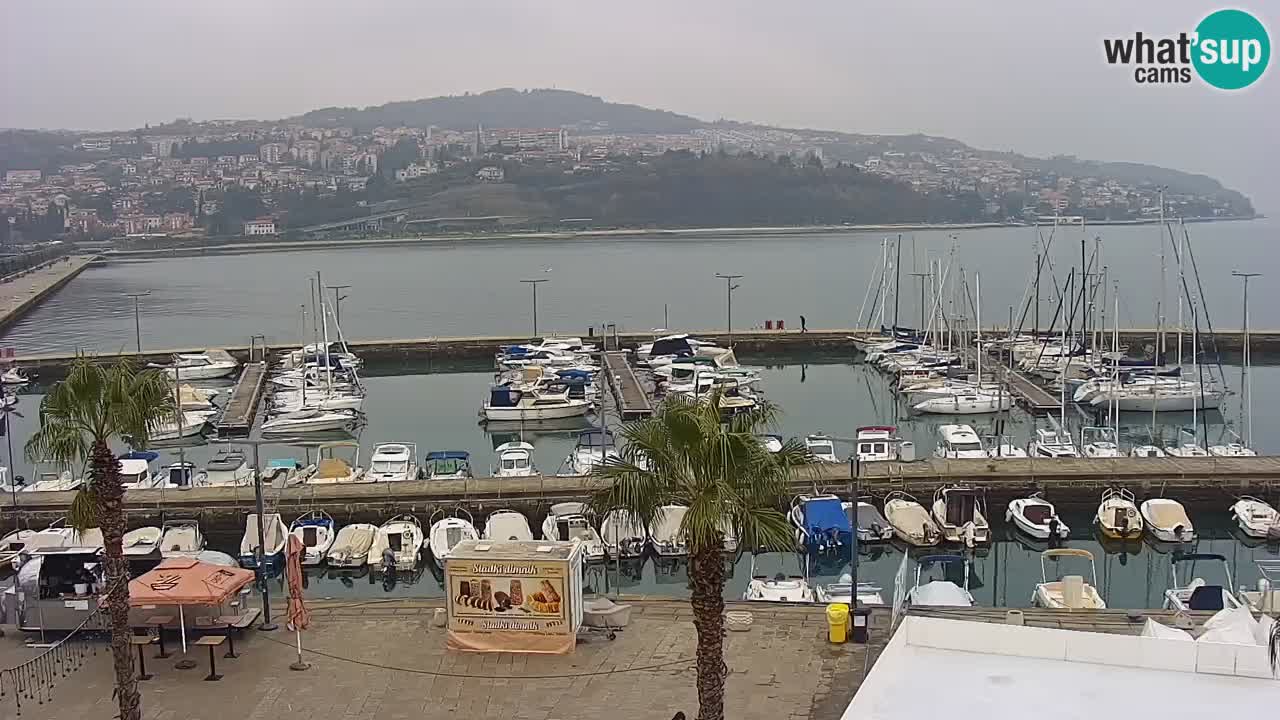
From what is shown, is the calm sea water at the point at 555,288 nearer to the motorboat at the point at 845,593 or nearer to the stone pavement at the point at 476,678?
the motorboat at the point at 845,593

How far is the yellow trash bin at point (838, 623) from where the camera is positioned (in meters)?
11.3

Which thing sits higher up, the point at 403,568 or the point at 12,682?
the point at 12,682

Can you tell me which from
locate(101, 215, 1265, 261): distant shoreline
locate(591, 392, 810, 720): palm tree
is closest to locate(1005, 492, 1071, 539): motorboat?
locate(591, 392, 810, 720): palm tree

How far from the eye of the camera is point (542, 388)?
33531mm

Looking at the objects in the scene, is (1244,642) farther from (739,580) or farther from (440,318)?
(440,318)

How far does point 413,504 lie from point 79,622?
9650 millimetres

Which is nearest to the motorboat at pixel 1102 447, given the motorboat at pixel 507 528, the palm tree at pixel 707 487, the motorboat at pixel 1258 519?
the motorboat at pixel 1258 519

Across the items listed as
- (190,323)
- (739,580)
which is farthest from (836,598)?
(190,323)

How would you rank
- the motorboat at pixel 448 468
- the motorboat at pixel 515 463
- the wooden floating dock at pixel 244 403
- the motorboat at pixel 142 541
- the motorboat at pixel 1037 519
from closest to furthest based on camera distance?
the motorboat at pixel 142 541
the motorboat at pixel 1037 519
the motorboat at pixel 515 463
the motorboat at pixel 448 468
the wooden floating dock at pixel 244 403

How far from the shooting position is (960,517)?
19.7 meters

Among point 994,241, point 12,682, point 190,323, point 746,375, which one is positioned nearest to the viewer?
point 12,682

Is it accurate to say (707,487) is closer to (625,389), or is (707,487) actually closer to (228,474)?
(228,474)

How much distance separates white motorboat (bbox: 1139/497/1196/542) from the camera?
63.9 ft

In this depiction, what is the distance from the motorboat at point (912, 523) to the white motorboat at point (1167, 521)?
12.2ft
